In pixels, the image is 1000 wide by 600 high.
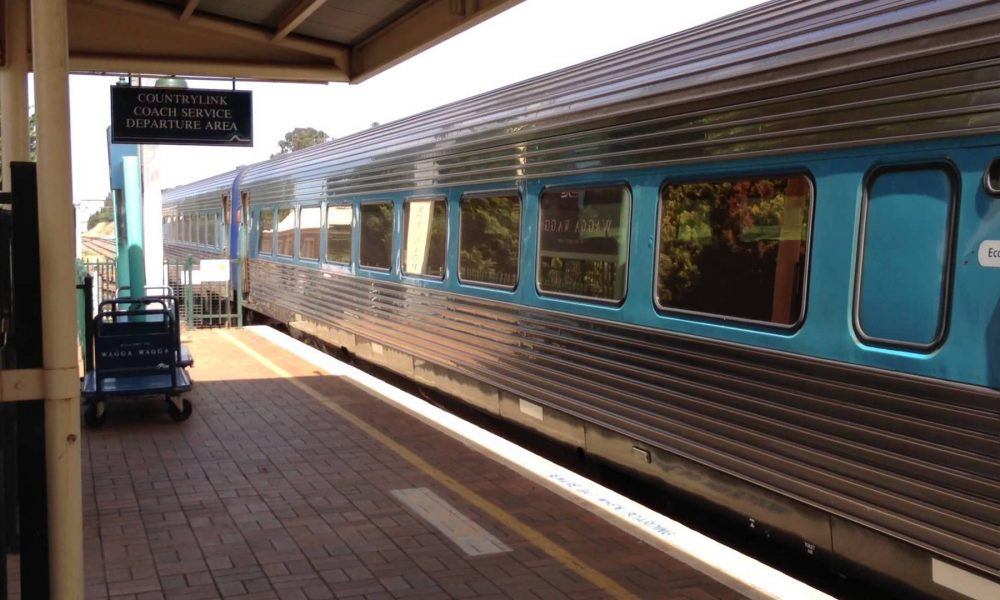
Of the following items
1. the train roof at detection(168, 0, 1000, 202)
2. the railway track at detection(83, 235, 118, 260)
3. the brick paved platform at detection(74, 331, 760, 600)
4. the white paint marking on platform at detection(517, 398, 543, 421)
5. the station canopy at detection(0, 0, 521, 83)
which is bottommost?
the brick paved platform at detection(74, 331, 760, 600)

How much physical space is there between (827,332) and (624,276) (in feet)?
5.61

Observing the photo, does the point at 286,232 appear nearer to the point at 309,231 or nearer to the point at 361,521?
the point at 309,231

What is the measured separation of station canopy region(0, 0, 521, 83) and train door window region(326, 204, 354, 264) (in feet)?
10.0

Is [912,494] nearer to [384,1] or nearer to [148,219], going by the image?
[384,1]

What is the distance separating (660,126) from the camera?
17.6 feet

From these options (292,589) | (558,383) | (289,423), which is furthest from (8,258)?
(289,423)

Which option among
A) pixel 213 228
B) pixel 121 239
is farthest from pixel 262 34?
pixel 213 228

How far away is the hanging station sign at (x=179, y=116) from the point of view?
8.72 metres

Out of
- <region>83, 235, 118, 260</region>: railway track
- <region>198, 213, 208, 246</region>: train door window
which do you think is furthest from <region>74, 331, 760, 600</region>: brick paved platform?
<region>83, 235, 118, 260</region>: railway track

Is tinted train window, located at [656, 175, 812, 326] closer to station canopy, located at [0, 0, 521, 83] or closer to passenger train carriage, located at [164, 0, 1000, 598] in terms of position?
passenger train carriage, located at [164, 0, 1000, 598]

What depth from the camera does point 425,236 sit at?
29.0 feet

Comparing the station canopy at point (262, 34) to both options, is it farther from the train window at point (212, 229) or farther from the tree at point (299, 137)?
the tree at point (299, 137)

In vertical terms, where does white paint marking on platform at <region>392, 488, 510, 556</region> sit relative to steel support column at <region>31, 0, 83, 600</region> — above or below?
below

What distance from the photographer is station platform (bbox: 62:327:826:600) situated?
422 centimetres
